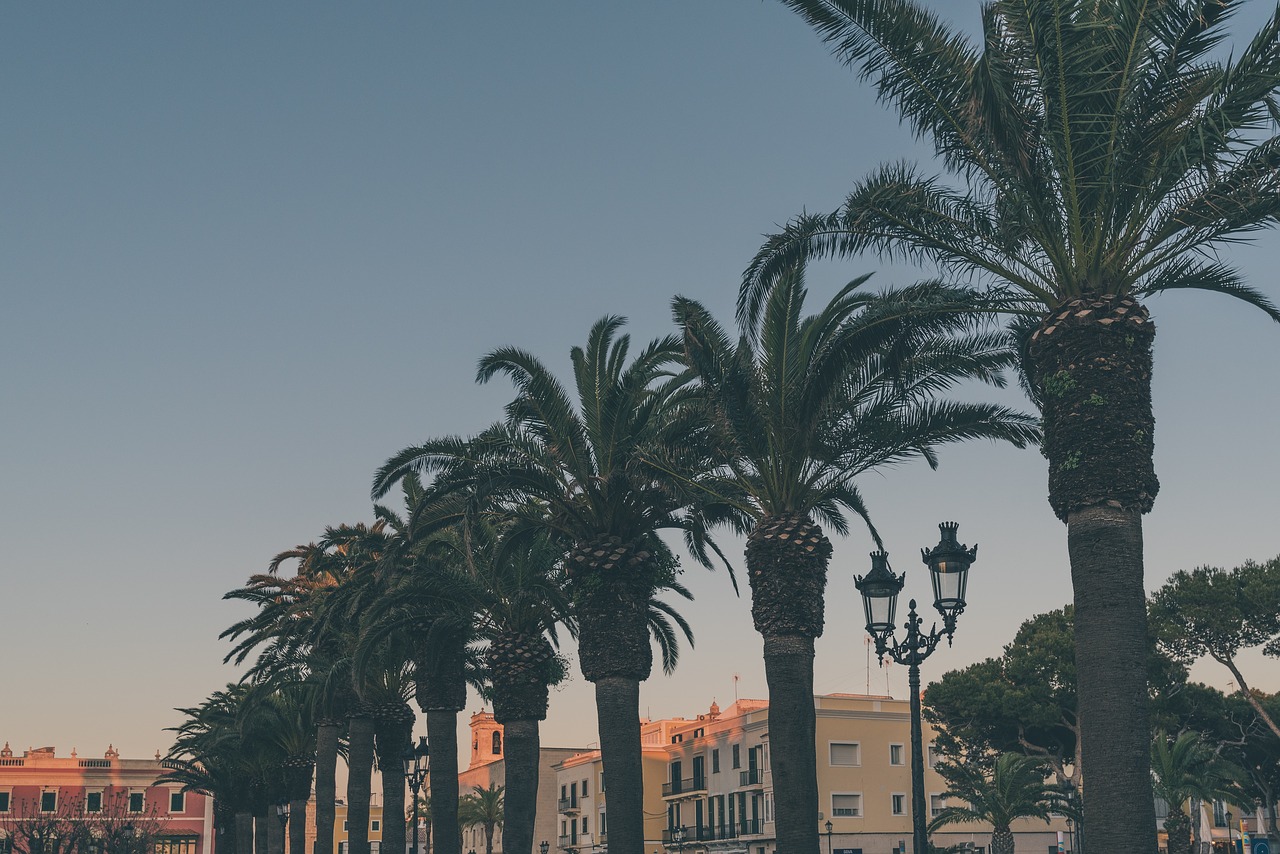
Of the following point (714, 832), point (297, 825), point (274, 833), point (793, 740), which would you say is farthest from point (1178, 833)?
point (274, 833)

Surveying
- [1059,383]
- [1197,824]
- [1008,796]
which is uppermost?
[1059,383]

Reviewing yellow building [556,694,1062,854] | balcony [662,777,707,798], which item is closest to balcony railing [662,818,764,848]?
yellow building [556,694,1062,854]

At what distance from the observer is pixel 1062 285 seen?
15352mm

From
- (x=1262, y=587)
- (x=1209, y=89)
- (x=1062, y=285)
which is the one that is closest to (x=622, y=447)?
(x=1062, y=285)

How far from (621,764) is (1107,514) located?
13169 mm

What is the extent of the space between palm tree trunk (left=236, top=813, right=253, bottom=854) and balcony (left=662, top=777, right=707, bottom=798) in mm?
25492

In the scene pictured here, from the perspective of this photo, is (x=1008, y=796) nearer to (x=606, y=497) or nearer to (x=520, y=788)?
(x=520, y=788)

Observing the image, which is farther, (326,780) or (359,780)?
(326,780)

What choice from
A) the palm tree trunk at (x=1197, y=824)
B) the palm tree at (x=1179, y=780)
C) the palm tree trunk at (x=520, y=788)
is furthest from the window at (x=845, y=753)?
the palm tree trunk at (x=520, y=788)

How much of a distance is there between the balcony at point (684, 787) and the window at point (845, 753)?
37.0 feet

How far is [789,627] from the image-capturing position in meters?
21.4

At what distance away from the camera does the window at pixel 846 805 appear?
6850cm

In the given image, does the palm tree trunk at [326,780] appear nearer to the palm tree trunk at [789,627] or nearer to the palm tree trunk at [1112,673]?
the palm tree trunk at [789,627]

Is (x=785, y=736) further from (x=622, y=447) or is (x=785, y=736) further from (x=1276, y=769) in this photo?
(x=1276, y=769)
